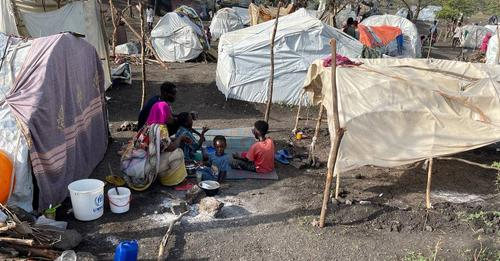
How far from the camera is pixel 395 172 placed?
710cm

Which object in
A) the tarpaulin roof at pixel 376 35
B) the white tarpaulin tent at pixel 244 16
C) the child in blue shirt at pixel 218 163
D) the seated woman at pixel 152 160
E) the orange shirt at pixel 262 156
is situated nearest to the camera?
the seated woman at pixel 152 160

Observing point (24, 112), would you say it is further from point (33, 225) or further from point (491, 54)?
point (491, 54)

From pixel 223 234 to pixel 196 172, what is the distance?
5.26ft

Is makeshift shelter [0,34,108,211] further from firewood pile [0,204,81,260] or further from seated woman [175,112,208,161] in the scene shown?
seated woman [175,112,208,161]

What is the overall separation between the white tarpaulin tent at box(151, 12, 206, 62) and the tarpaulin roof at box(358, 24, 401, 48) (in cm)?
557

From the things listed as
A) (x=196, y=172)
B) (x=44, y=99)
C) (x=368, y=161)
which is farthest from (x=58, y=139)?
(x=368, y=161)

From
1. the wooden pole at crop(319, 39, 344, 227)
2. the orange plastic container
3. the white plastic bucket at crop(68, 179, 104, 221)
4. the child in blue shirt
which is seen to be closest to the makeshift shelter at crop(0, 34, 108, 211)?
the orange plastic container

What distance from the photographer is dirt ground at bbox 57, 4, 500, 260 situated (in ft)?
15.8

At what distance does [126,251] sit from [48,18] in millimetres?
7058

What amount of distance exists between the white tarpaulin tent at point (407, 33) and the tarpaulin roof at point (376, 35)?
1.09 m

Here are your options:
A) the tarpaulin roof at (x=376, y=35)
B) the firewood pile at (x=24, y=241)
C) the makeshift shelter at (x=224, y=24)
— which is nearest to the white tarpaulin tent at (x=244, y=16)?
the makeshift shelter at (x=224, y=24)

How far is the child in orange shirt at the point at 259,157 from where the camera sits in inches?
268

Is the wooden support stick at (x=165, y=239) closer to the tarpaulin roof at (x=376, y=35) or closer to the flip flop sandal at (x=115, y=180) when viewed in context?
→ the flip flop sandal at (x=115, y=180)

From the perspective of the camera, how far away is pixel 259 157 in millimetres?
6812
